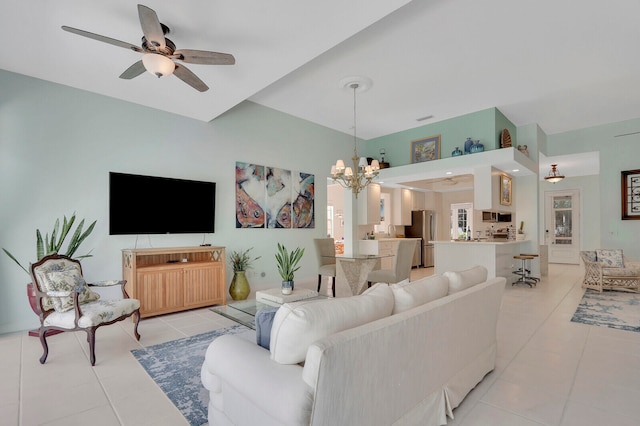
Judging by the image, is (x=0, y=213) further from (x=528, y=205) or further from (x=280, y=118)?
(x=528, y=205)

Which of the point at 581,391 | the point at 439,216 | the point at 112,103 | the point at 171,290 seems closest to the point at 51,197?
Answer: the point at 112,103

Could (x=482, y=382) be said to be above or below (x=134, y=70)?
below

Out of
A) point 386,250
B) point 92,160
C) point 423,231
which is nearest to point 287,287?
point 92,160

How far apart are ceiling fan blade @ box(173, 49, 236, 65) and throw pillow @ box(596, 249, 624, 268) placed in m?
6.97

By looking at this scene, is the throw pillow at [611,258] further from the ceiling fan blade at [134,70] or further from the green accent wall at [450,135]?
the ceiling fan blade at [134,70]

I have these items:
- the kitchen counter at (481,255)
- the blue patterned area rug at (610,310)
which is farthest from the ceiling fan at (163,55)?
the kitchen counter at (481,255)

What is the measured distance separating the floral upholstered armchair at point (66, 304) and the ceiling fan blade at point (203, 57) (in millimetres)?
2261

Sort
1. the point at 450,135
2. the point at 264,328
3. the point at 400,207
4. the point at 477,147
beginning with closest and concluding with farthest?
the point at 264,328 → the point at 477,147 → the point at 450,135 → the point at 400,207

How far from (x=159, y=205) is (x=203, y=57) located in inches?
96.2

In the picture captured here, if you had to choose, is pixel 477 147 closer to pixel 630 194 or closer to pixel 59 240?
pixel 630 194

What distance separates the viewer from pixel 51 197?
3.82m

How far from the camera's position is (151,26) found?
238 centimetres

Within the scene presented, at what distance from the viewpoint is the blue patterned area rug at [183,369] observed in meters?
2.12

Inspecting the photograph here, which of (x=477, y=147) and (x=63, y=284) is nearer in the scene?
(x=63, y=284)
